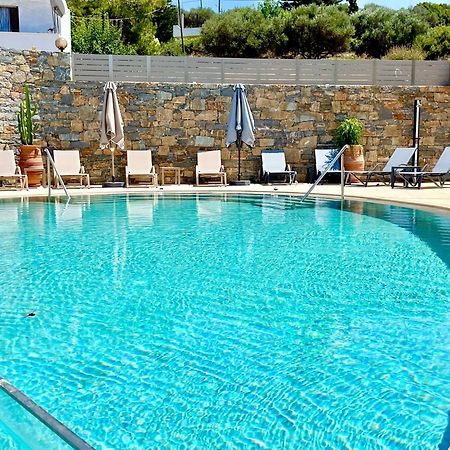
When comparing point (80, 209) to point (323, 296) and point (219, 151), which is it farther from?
point (323, 296)

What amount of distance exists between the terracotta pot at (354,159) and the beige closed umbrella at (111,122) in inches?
218

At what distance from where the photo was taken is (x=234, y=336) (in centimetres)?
387

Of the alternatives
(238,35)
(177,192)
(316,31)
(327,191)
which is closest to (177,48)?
(238,35)

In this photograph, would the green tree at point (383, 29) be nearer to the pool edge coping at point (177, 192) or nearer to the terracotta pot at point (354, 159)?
the terracotta pot at point (354, 159)

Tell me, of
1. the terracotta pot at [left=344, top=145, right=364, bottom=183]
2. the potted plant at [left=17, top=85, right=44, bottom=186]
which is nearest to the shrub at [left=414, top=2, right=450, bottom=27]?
the terracotta pot at [left=344, top=145, right=364, bottom=183]

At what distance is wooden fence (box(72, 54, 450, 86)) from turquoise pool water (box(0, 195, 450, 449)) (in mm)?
7811

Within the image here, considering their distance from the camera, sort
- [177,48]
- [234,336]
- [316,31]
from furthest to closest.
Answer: [177,48], [316,31], [234,336]

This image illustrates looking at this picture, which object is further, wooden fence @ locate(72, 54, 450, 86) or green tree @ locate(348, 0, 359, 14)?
green tree @ locate(348, 0, 359, 14)

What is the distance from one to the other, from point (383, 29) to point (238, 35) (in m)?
7.28

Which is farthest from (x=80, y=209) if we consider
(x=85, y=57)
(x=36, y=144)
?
(x=85, y=57)

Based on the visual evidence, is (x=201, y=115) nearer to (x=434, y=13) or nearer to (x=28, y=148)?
(x=28, y=148)

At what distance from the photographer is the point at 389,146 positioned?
15.4 metres

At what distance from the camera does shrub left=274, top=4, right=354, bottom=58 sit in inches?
1093

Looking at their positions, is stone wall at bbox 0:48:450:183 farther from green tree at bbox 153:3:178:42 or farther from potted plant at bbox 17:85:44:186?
green tree at bbox 153:3:178:42
